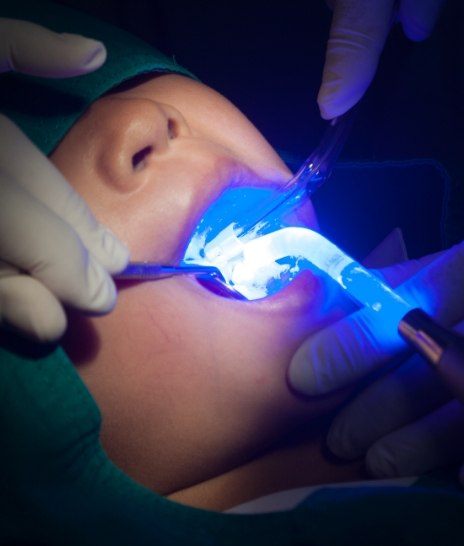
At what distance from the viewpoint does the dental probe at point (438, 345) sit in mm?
776

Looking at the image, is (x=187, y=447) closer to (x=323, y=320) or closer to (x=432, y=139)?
(x=323, y=320)

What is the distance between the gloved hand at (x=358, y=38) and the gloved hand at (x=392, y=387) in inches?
18.5

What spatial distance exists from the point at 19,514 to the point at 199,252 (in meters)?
0.62

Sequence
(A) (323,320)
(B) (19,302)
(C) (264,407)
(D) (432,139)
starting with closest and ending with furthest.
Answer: (B) (19,302) → (C) (264,407) → (A) (323,320) → (D) (432,139)

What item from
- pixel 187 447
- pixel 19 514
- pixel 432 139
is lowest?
pixel 19 514

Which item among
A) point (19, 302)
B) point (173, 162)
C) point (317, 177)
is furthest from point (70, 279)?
point (317, 177)

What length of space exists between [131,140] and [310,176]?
46 cm

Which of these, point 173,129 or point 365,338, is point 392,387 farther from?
point 173,129

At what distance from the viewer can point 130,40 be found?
1247mm

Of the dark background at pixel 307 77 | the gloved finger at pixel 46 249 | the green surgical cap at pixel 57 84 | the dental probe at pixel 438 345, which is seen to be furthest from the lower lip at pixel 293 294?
the dark background at pixel 307 77

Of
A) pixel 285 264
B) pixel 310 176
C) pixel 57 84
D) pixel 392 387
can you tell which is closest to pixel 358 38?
pixel 310 176

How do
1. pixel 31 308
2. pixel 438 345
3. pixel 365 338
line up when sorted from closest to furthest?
pixel 31 308, pixel 438 345, pixel 365 338

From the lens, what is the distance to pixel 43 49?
885 mm

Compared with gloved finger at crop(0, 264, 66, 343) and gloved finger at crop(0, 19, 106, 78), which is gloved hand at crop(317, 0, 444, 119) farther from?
gloved finger at crop(0, 264, 66, 343)
